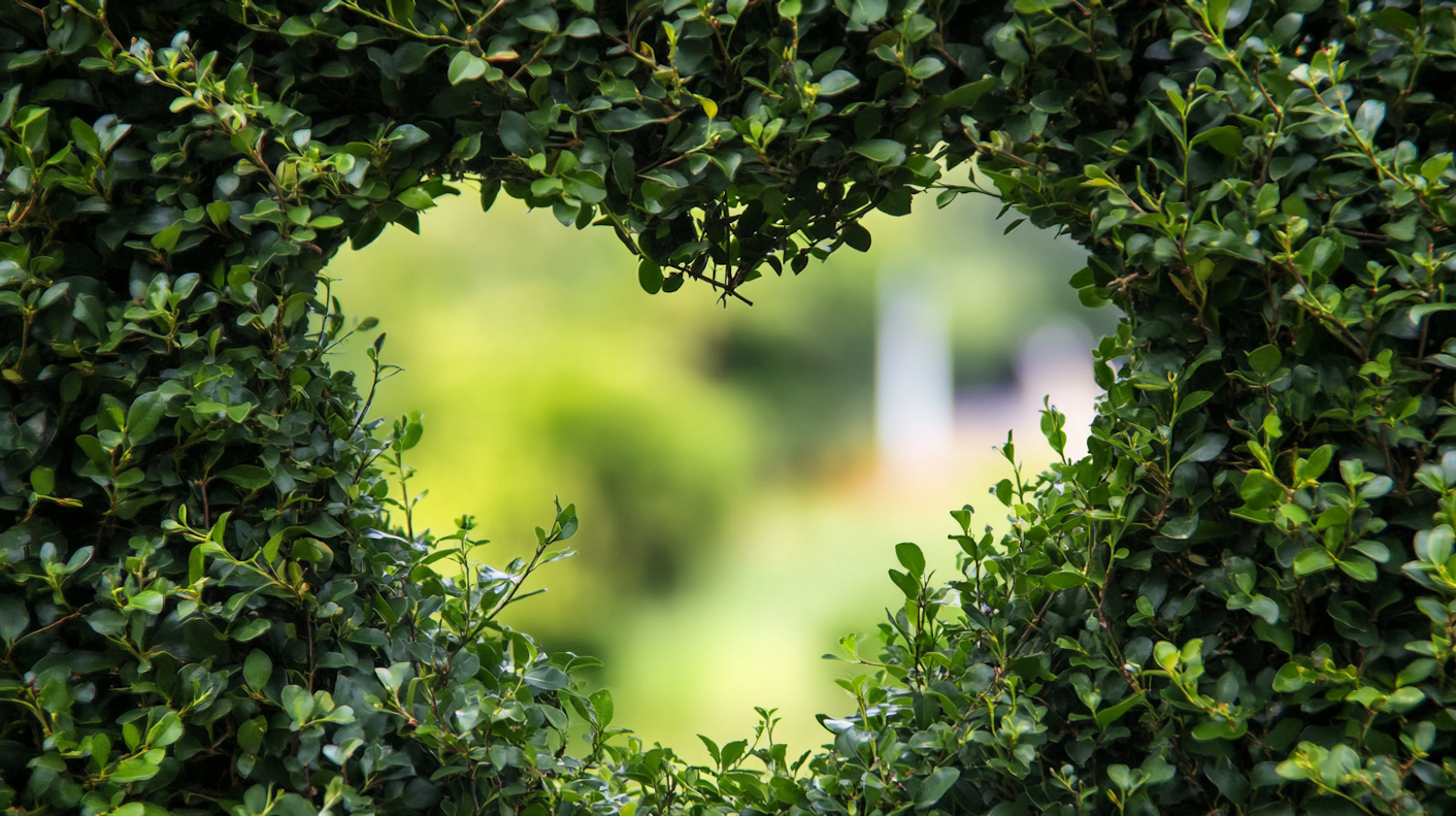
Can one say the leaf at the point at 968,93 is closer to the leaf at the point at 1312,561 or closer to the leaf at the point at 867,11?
the leaf at the point at 867,11

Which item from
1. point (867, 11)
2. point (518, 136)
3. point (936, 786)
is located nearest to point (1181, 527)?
point (936, 786)

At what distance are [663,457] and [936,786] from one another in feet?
13.1

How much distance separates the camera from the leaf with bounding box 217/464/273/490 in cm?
91

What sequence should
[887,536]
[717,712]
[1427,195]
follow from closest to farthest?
[1427,195], [717,712], [887,536]

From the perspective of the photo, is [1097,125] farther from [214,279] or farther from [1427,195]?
[214,279]

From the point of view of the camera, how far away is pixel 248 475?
3.00 ft

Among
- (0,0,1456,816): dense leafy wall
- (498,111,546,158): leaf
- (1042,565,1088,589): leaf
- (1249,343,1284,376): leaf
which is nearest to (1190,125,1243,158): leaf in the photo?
(0,0,1456,816): dense leafy wall

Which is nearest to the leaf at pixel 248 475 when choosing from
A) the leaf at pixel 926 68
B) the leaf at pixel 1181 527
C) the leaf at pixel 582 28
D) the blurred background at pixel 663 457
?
the leaf at pixel 582 28

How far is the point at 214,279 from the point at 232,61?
0.24m

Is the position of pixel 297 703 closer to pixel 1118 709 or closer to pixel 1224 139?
pixel 1118 709

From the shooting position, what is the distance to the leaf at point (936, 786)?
0.92 m

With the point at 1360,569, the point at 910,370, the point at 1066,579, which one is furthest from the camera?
the point at 910,370

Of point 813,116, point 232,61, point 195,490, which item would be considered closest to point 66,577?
point 195,490

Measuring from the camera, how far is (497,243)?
15.9 feet
